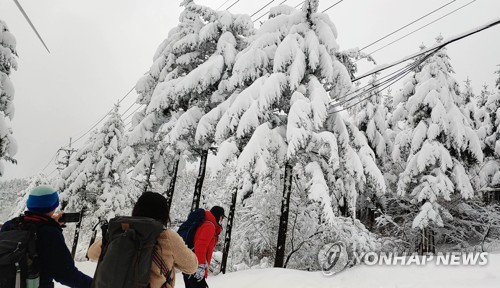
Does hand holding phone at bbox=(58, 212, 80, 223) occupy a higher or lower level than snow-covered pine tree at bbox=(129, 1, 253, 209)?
lower

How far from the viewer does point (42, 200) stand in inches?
111

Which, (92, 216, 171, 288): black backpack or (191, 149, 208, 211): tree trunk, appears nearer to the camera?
(92, 216, 171, 288): black backpack

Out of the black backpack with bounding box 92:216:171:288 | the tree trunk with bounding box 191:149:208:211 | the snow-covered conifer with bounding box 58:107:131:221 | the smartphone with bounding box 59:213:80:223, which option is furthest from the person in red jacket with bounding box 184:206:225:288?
the snow-covered conifer with bounding box 58:107:131:221

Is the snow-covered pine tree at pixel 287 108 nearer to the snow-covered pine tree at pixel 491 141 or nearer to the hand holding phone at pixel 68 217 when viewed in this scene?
the hand holding phone at pixel 68 217

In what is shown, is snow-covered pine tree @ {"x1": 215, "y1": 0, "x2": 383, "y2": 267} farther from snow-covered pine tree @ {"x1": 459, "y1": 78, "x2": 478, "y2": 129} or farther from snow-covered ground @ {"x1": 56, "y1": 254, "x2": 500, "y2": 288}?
snow-covered pine tree @ {"x1": 459, "y1": 78, "x2": 478, "y2": 129}

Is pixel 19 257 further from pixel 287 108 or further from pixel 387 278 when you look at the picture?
pixel 287 108

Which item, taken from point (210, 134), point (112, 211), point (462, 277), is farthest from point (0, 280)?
point (112, 211)

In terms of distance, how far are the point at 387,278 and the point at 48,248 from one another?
20.8 ft

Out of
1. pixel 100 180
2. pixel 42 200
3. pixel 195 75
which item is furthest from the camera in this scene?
pixel 100 180

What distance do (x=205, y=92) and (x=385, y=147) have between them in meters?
12.8

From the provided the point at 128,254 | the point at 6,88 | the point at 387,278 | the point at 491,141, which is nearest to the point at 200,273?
the point at 128,254

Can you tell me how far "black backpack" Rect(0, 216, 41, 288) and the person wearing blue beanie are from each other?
0.04m

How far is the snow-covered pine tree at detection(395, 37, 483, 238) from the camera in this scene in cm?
1627

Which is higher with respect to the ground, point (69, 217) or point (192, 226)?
point (69, 217)
